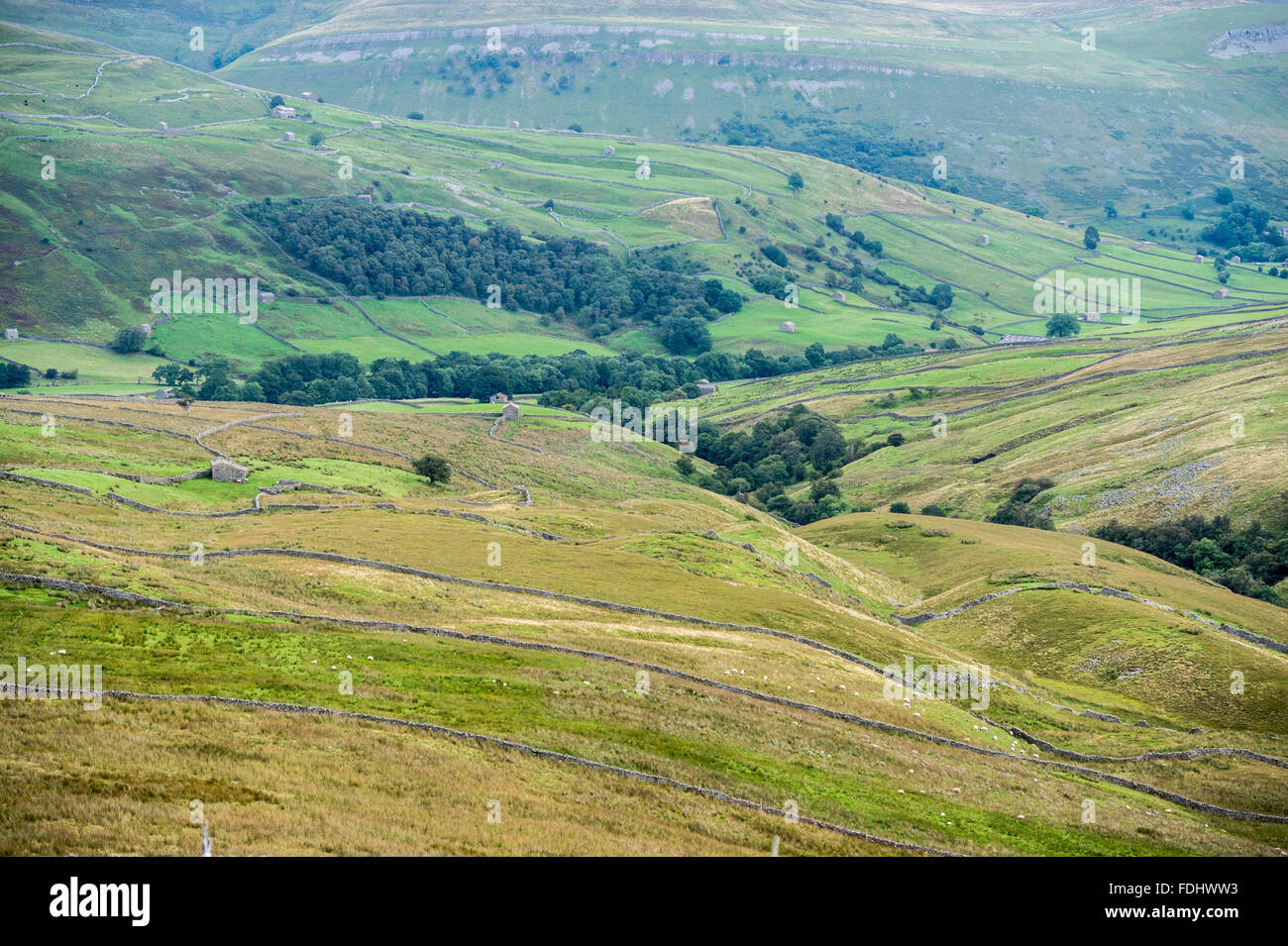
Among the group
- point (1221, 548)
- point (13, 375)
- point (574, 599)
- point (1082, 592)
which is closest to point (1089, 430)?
point (1221, 548)

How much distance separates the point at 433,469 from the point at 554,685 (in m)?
63.5

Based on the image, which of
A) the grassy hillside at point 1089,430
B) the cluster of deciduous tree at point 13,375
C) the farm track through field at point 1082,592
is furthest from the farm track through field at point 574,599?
the cluster of deciduous tree at point 13,375

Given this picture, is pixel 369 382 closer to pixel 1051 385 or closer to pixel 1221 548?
pixel 1051 385

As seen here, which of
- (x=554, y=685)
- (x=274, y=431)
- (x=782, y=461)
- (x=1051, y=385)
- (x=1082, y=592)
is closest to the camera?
(x=554, y=685)

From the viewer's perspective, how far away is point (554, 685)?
162 ft

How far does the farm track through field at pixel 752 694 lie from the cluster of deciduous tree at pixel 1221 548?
167ft

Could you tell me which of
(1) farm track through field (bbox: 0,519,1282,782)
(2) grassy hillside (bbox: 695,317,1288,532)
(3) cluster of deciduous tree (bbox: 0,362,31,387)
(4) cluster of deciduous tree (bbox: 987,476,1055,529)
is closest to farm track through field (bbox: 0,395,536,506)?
(1) farm track through field (bbox: 0,519,1282,782)

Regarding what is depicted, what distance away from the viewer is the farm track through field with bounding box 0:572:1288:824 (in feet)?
165

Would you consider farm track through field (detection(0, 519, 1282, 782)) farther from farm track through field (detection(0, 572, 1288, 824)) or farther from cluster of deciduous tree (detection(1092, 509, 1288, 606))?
cluster of deciduous tree (detection(1092, 509, 1288, 606))

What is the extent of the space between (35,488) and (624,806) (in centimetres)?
5727

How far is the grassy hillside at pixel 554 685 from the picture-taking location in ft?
114

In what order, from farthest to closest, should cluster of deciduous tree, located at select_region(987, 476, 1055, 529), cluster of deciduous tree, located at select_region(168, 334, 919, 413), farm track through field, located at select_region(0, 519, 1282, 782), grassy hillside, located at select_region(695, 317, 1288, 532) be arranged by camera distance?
cluster of deciduous tree, located at select_region(168, 334, 919, 413) < cluster of deciduous tree, located at select_region(987, 476, 1055, 529) < grassy hillside, located at select_region(695, 317, 1288, 532) < farm track through field, located at select_region(0, 519, 1282, 782)

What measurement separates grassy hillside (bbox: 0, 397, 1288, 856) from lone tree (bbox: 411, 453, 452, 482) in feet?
38.1

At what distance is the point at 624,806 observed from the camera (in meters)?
37.6
